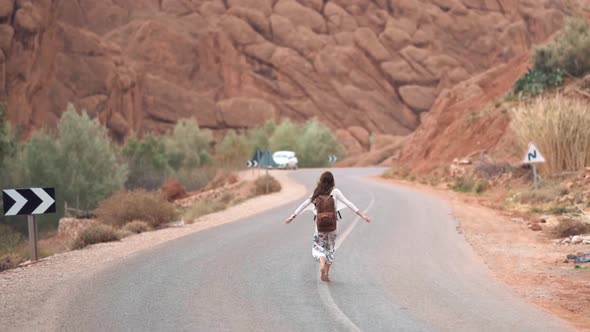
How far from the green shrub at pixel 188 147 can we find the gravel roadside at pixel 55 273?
52.8 m

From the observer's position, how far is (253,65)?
3910 inches

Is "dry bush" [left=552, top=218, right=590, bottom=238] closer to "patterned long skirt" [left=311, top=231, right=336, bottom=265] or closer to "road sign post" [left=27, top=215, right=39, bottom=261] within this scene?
"patterned long skirt" [left=311, top=231, right=336, bottom=265]

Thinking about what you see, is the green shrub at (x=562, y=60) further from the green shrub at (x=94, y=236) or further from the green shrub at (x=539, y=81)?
the green shrub at (x=94, y=236)

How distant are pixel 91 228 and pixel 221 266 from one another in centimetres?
633

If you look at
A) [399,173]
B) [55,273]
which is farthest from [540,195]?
[399,173]

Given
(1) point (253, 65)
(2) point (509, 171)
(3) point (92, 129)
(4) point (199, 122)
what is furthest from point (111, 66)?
(2) point (509, 171)

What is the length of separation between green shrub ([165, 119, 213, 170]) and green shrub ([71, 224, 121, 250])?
182ft

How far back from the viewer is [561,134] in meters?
26.7

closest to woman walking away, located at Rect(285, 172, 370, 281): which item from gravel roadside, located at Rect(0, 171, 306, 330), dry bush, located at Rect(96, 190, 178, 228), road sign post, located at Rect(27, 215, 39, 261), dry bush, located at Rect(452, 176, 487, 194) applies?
gravel roadside, located at Rect(0, 171, 306, 330)

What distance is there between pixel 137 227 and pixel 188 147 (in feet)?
186

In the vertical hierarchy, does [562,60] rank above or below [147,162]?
above

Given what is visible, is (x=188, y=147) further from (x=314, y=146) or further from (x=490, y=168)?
(x=490, y=168)

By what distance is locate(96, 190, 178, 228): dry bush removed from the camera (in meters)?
21.4

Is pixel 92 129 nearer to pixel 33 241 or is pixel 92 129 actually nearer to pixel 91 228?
pixel 91 228
